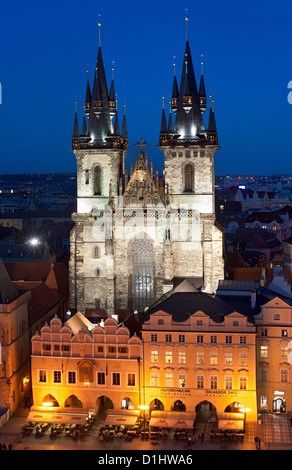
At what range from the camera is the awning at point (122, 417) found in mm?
57969

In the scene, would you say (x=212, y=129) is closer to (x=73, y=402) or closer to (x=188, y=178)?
(x=188, y=178)

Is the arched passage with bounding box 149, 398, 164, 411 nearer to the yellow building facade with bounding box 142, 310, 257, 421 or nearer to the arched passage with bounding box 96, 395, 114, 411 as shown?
the yellow building facade with bounding box 142, 310, 257, 421

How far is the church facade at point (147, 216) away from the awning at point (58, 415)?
21162mm

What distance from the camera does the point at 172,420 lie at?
189ft

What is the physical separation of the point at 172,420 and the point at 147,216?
29877 millimetres

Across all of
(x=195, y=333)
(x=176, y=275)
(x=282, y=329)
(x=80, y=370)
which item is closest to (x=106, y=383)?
(x=80, y=370)

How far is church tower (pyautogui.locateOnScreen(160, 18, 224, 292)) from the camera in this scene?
80688 mm

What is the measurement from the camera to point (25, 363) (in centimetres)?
6781

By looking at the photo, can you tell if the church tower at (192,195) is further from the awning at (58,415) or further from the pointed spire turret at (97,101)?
the awning at (58,415)

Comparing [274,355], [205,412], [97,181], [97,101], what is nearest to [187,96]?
→ [97,101]

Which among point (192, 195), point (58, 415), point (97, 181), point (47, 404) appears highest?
point (97, 181)

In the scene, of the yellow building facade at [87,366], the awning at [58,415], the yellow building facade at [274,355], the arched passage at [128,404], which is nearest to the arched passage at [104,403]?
the yellow building facade at [87,366]

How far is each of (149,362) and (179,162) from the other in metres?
30.4
